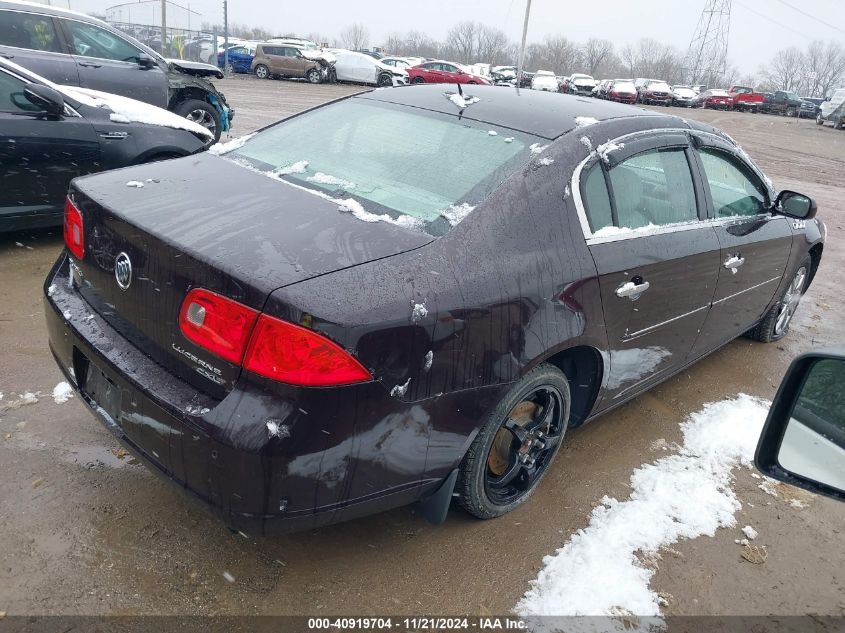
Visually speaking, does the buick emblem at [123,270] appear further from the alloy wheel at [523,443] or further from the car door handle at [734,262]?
the car door handle at [734,262]

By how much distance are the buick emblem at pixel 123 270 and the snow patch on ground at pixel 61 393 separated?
1.26 m

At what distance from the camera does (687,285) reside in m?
3.01

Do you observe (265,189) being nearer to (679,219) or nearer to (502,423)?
(502,423)

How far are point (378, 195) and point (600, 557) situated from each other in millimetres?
1618

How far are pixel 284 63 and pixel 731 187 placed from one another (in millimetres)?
27415

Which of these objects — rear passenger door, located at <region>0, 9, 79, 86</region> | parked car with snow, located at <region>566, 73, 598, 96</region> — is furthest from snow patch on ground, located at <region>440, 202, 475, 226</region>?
parked car with snow, located at <region>566, 73, 598, 96</region>

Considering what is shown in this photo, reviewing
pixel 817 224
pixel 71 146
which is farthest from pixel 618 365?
pixel 71 146

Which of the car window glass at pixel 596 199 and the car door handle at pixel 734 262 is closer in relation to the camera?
the car window glass at pixel 596 199

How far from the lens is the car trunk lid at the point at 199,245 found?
1.85m

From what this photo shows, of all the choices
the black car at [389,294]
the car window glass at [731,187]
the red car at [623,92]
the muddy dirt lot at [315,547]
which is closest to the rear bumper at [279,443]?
the black car at [389,294]

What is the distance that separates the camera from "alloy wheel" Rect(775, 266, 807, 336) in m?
4.60

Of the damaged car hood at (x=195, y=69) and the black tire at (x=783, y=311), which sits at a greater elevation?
the damaged car hood at (x=195, y=69)

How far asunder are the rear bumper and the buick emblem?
203 millimetres

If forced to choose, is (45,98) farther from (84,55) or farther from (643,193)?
(643,193)
